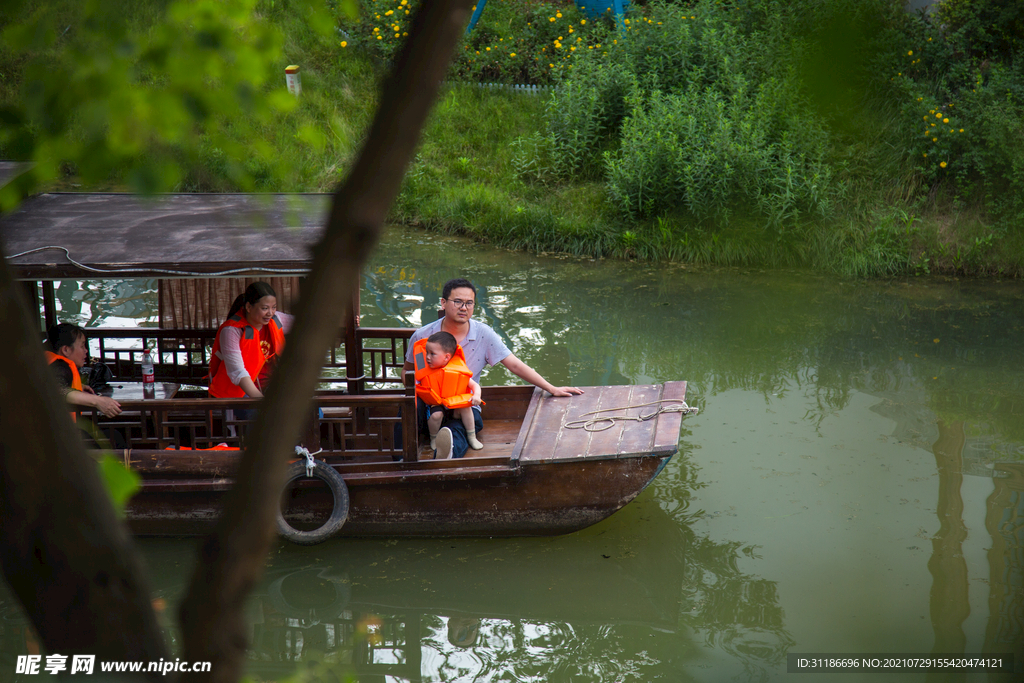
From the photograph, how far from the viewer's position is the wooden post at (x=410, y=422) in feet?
14.5

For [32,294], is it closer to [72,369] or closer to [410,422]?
[72,369]

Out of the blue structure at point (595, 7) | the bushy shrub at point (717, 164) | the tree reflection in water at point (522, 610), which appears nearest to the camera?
the tree reflection in water at point (522, 610)

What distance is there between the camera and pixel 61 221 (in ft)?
16.1

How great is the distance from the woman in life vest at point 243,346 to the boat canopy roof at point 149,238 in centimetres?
43

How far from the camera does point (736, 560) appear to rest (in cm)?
464

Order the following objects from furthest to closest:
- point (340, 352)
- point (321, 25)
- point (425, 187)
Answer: point (425, 187) < point (340, 352) < point (321, 25)

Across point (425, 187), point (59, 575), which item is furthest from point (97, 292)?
point (59, 575)

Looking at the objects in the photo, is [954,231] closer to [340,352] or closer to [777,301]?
[777,301]

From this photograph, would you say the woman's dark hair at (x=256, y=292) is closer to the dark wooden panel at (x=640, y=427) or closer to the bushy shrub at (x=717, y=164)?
the dark wooden panel at (x=640, y=427)

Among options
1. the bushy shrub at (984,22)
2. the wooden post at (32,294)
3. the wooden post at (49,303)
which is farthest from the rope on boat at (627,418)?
the wooden post at (49,303)

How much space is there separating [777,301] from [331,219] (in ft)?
31.1

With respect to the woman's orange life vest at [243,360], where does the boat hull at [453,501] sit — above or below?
below

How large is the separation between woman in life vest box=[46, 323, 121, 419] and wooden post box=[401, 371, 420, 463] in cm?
157

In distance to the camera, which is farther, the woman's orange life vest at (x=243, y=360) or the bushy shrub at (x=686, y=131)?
the bushy shrub at (x=686, y=131)
